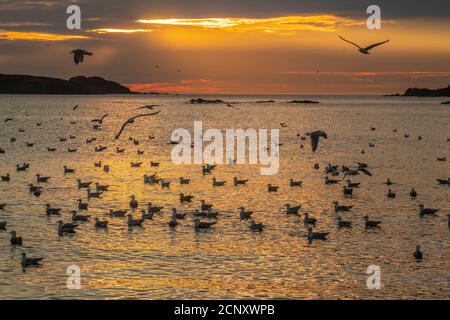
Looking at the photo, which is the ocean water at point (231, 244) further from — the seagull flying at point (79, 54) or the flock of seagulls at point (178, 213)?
the seagull flying at point (79, 54)

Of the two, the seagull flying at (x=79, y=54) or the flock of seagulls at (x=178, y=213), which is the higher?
the seagull flying at (x=79, y=54)

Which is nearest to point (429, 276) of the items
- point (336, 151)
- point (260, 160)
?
point (260, 160)

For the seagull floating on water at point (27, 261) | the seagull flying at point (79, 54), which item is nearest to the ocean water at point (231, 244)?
the seagull floating on water at point (27, 261)

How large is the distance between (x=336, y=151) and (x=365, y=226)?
4789 cm

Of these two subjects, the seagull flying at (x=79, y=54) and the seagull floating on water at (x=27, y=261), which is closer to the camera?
the seagull flying at (x=79, y=54)

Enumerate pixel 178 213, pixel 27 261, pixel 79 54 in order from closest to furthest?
1. pixel 79 54
2. pixel 27 261
3. pixel 178 213

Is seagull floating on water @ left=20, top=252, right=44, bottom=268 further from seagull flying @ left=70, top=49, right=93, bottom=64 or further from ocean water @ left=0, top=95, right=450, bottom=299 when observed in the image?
seagull flying @ left=70, top=49, right=93, bottom=64

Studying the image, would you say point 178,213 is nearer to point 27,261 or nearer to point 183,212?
point 183,212

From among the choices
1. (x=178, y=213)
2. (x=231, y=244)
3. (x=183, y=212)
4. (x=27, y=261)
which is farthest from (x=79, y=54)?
(x=183, y=212)

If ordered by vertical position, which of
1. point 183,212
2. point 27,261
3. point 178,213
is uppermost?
point 178,213

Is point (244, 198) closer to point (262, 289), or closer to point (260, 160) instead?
point (262, 289)

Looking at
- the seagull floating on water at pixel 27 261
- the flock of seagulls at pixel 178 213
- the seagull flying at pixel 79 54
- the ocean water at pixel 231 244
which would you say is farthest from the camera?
the flock of seagulls at pixel 178 213

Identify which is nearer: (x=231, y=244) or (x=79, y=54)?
(x=79, y=54)

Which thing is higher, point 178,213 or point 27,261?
point 178,213
